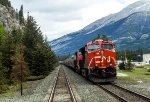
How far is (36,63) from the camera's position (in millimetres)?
54719

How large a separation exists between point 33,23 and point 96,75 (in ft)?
111

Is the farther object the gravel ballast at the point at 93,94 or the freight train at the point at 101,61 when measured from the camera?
the freight train at the point at 101,61

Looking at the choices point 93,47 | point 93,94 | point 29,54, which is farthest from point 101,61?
point 29,54

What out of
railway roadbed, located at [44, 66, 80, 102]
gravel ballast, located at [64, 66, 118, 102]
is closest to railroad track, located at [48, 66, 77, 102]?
railway roadbed, located at [44, 66, 80, 102]

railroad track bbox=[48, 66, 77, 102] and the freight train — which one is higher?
the freight train

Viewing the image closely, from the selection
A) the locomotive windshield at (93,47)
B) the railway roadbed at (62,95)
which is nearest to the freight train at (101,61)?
the locomotive windshield at (93,47)

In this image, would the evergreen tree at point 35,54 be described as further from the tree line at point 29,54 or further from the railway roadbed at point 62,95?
the railway roadbed at point 62,95

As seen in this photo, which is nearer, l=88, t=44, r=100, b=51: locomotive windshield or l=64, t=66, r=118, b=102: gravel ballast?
l=64, t=66, r=118, b=102: gravel ballast

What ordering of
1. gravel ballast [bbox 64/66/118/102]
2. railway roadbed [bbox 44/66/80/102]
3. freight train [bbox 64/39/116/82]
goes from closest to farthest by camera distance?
gravel ballast [bbox 64/66/118/102] < railway roadbed [bbox 44/66/80/102] < freight train [bbox 64/39/116/82]

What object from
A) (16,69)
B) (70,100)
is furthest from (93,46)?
(70,100)

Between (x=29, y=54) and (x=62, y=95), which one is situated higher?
(x=29, y=54)

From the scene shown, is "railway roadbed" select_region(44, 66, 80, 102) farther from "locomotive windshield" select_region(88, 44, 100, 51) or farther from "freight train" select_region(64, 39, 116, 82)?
"locomotive windshield" select_region(88, 44, 100, 51)

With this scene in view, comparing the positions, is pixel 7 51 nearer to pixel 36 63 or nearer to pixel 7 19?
pixel 36 63

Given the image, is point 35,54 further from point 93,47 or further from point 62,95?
point 62,95
